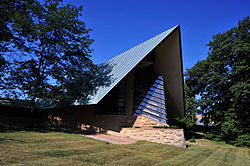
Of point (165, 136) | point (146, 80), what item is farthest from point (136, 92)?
point (165, 136)

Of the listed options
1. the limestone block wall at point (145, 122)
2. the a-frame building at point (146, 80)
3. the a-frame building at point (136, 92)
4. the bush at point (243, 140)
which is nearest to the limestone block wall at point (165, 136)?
the limestone block wall at point (145, 122)

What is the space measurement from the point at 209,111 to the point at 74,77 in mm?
17306

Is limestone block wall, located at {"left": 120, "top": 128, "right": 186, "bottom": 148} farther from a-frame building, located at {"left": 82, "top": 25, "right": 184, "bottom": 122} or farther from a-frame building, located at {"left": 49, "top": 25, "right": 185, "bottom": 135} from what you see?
a-frame building, located at {"left": 82, "top": 25, "right": 184, "bottom": 122}

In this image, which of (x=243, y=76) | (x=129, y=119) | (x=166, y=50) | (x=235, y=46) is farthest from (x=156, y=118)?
(x=235, y=46)

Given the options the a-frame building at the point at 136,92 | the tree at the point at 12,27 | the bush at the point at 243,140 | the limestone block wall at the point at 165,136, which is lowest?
the bush at the point at 243,140

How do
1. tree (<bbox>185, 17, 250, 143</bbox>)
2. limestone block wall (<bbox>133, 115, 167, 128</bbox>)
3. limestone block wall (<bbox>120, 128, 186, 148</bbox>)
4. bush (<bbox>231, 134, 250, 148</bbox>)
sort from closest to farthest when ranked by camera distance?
limestone block wall (<bbox>120, 128, 186, 148</bbox>)
limestone block wall (<bbox>133, 115, 167, 128</bbox>)
bush (<bbox>231, 134, 250, 148</bbox>)
tree (<bbox>185, 17, 250, 143</bbox>)

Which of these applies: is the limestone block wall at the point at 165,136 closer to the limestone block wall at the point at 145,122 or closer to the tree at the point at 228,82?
the limestone block wall at the point at 145,122

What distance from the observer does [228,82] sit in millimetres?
18719

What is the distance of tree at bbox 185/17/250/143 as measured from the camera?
16562 mm

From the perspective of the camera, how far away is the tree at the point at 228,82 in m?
16.6

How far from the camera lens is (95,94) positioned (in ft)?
40.8

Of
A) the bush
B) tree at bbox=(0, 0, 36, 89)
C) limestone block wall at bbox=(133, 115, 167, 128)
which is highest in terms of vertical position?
tree at bbox=(0, 0, 36, 89)

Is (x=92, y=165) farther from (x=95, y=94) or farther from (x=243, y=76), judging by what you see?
(x=243, y=76)

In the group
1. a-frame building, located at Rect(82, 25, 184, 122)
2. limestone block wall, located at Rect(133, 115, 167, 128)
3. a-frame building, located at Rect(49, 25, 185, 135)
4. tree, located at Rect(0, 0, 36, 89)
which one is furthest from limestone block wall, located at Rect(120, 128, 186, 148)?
tree, located at Rect(0, 0, 36, 89)
